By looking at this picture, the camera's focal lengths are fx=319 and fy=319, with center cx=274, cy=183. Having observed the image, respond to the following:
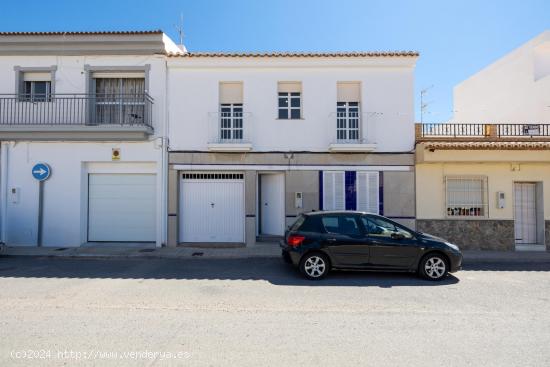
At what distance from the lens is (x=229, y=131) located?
423 inches

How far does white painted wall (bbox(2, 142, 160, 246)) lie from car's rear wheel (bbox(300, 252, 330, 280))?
5727 mm

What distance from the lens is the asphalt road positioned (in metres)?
3.40

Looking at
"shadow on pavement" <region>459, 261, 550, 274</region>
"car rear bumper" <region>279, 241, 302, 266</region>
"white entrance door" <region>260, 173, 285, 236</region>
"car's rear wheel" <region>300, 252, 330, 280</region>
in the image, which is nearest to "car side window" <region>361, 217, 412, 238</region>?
"car's rear wheel" <region>300, 252, 330, 280</region>

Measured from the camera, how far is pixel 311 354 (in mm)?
3445

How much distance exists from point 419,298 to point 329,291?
1516mm

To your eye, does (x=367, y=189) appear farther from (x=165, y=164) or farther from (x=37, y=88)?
(x=37, y=88)

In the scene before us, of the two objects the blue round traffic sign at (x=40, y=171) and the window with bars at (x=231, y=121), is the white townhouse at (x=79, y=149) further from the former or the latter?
the window with bars at (x=231, y=121)

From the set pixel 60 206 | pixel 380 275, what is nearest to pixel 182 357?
pixel 380 275

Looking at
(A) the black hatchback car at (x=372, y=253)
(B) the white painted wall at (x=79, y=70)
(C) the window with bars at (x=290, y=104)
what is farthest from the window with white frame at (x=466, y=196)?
(B) the white painted wall at (x=79, y=70)

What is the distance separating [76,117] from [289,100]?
6.95 m

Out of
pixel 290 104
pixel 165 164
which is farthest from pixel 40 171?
pixel 290 104

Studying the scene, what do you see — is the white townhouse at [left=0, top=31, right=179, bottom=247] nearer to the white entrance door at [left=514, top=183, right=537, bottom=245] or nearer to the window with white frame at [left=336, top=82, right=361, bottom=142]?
the window with white frame at [left=336, top=82, right=361, bottom=142]

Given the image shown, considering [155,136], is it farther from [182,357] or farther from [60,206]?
[182,357]

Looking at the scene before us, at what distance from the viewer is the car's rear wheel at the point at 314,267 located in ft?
21.5
